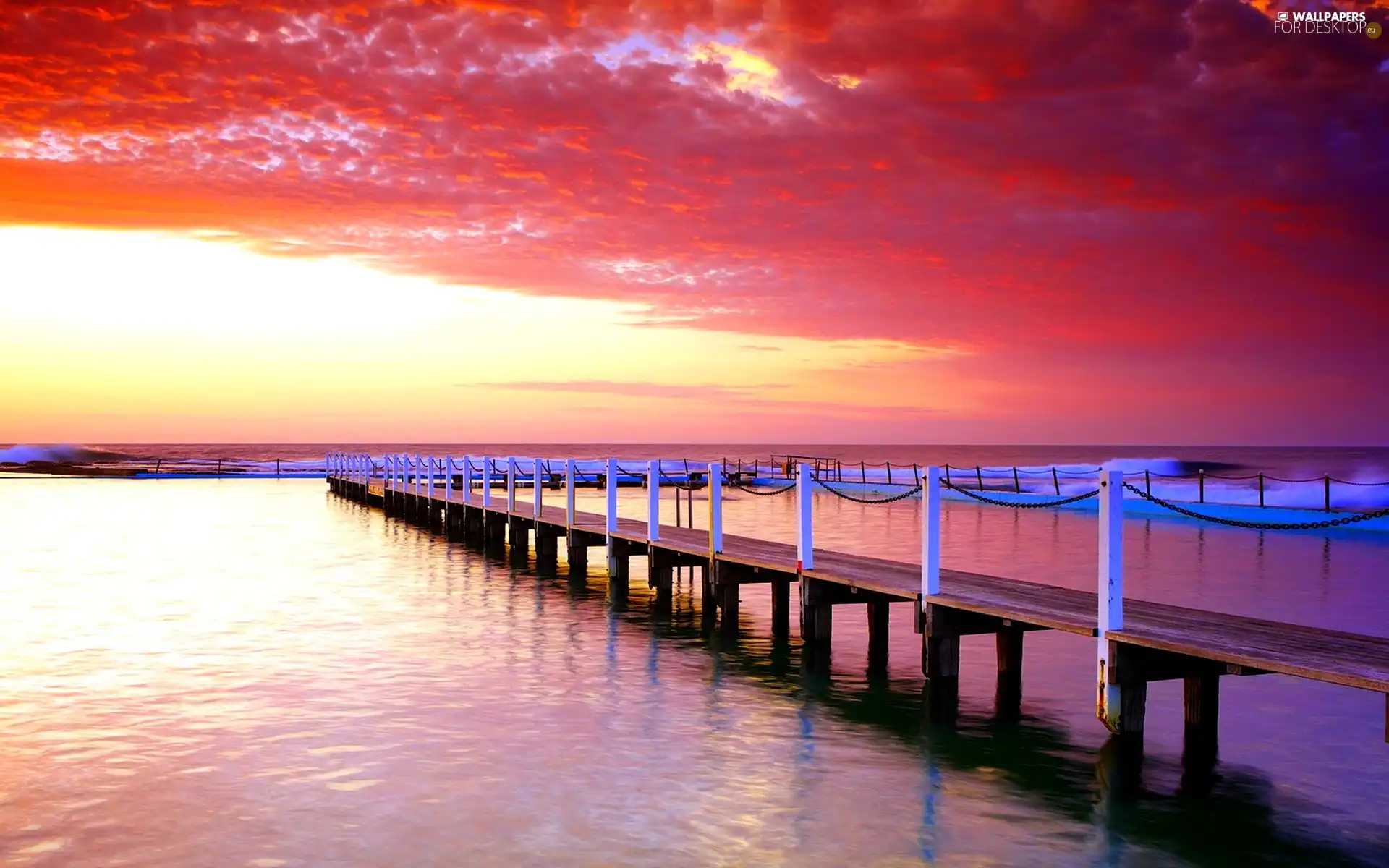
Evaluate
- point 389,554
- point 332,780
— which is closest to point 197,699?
point 332,780

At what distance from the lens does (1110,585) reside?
30.9 ft

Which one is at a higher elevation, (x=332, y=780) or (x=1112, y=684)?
(x=1112, y=684)

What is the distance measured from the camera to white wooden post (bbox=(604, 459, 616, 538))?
63.7 ft

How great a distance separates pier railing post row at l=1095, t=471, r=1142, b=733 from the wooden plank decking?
0.16 m

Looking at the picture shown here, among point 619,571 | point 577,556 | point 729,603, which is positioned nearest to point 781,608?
point 729,603

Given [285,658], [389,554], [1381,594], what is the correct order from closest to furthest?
[285,658], [1381,594], [389,554]

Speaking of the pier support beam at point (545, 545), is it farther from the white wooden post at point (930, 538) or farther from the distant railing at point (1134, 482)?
the white wooden post at point (930, 538)

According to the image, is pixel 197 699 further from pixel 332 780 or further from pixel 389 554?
pixel 389 554

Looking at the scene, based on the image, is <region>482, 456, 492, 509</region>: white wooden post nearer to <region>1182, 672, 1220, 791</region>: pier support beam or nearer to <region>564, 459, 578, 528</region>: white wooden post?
<region>564, 459, 578, 528</region>: white wooden post

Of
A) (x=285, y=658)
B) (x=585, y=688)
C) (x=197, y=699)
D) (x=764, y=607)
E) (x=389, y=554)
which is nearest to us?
(x=197, y=699)

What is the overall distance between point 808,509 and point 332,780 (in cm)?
699

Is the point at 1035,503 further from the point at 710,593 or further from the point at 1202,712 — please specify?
the point at 710,593

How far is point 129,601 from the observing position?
18047 millimetres

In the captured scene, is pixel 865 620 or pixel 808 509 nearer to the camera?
pixel 808 509
